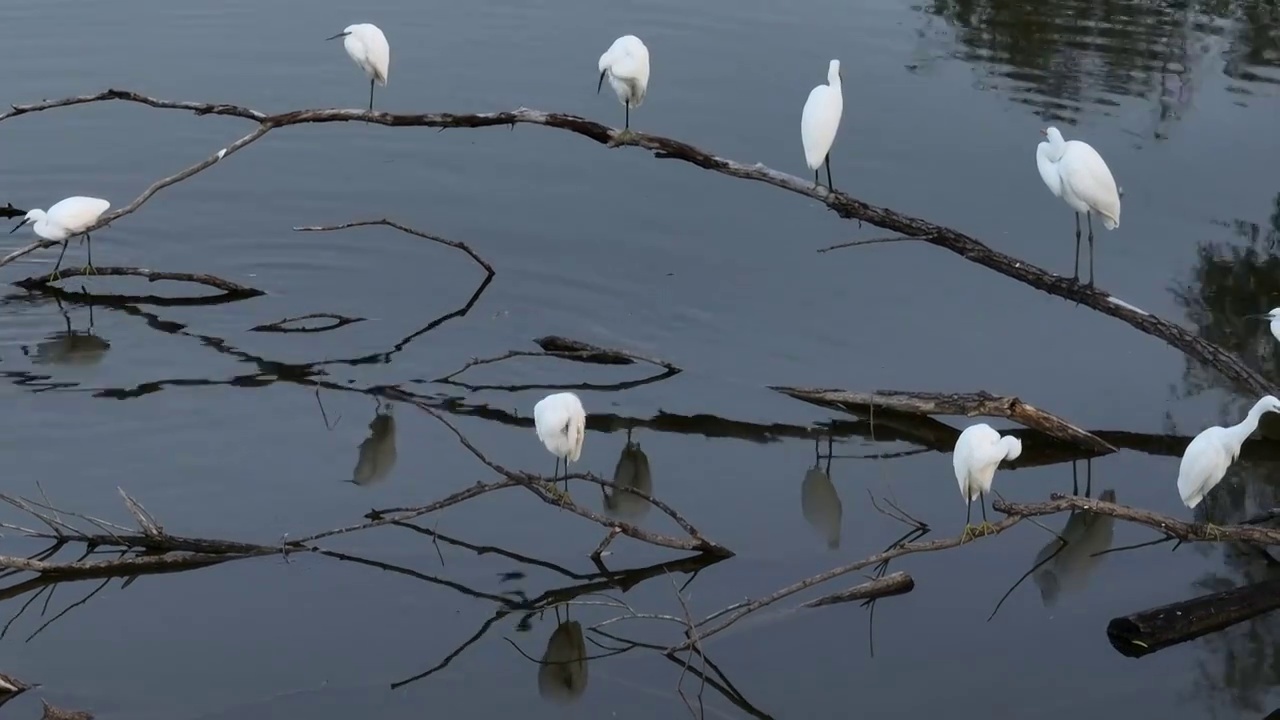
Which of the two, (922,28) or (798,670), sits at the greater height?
(922,28)

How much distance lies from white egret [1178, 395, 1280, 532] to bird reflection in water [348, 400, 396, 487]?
4.36m

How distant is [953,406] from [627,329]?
8.83ft

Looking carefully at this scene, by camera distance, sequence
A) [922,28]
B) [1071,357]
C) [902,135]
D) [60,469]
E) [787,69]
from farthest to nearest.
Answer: [922,28]
[787,69]
[902,135]
[1071,357]
[60,469]

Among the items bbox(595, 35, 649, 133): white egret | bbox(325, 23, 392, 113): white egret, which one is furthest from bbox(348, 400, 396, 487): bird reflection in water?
bbox(325, 23, 392, 113): white egret

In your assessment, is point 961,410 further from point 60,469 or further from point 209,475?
point 60,469

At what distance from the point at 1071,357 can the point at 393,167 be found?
6.20 meters

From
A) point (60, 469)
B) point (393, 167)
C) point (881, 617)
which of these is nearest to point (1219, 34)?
point (393, 167)

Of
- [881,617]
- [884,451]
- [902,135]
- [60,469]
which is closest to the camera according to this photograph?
[881,617]

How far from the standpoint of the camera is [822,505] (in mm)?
8383

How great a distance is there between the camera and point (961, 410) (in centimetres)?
847

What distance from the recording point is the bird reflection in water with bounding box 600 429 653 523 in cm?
811

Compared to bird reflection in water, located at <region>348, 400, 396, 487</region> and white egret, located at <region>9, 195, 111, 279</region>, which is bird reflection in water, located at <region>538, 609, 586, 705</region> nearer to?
bird reflection in water, located at <region>348, 400, 396, 487</region>

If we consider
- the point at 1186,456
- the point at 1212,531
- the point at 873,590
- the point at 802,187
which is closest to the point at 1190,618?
the point at 1212,531

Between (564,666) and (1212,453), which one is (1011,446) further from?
(564,666)
